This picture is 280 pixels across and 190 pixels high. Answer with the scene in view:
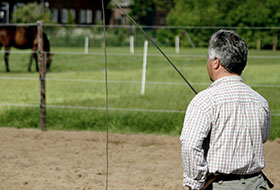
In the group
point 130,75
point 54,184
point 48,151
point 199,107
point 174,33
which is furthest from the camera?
point 174,33

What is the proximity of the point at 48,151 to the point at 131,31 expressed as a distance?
94.4ft

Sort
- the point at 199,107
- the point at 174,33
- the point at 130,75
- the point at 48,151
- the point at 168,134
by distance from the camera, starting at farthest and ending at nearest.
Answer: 1. the point at 174,33
2. the point at 130,75
3. the point at 168,134
4. the point at 48,151
5. the point at 199,107

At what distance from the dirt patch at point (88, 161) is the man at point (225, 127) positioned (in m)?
2.53

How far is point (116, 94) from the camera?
11469mm

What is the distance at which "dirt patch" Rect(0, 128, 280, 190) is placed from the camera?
15.9 ft

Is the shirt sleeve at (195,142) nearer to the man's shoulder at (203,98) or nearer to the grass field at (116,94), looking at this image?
the man's shoulder at (203,98)

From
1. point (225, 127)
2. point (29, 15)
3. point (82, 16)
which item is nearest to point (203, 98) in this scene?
point (225, 127)

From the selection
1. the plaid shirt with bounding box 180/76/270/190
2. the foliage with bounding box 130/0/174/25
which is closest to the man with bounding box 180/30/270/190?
the plaid shirt with bounding box 180/76/270/190

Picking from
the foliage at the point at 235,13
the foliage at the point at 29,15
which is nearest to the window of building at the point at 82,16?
the foliage at the point at 29,15

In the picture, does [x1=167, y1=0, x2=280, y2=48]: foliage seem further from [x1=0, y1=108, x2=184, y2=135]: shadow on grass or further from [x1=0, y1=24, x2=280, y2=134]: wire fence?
[x1=0, y1=108, x2=184, y2=135]: shadow on grass

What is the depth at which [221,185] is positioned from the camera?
7.35ft

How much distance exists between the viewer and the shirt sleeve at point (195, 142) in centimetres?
213

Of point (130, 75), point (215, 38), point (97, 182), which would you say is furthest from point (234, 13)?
point (215, 38)

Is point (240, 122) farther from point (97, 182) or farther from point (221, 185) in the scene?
point (97, 182)
